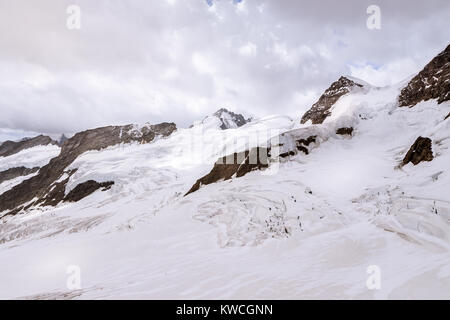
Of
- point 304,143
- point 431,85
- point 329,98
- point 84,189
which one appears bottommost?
point 84,189

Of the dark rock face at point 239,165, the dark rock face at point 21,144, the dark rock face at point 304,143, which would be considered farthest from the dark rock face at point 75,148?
the dark rock face at point 21,144

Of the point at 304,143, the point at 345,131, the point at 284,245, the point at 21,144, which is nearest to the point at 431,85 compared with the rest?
the point at 345,131

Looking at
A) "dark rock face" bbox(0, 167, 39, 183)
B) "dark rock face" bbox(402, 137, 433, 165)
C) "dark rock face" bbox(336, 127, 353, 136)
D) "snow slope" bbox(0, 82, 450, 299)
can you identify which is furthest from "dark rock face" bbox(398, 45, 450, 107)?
"dark rock face" bbox(0, 167, 39, 183)

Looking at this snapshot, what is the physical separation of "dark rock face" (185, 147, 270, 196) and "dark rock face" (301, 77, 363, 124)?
59.7 feet

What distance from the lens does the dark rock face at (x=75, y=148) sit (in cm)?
5856

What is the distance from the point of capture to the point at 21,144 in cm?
13062

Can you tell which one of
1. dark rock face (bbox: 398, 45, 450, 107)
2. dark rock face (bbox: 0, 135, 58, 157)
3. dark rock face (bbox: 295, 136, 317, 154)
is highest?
dark rock face (bbox: 0, 135, 58, 157)

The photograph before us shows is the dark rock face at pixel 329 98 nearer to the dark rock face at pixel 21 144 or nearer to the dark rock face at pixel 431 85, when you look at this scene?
the dark rock face at pixel 431 85

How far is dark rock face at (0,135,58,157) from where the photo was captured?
12122 cm

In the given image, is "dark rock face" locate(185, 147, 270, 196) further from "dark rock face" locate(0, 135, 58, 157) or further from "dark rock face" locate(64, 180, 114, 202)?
"dark rock face" locate(0, 135, 58, 157)

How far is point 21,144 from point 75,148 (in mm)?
93970

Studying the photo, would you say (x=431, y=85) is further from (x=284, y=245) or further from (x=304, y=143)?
(x=284, y=245)
